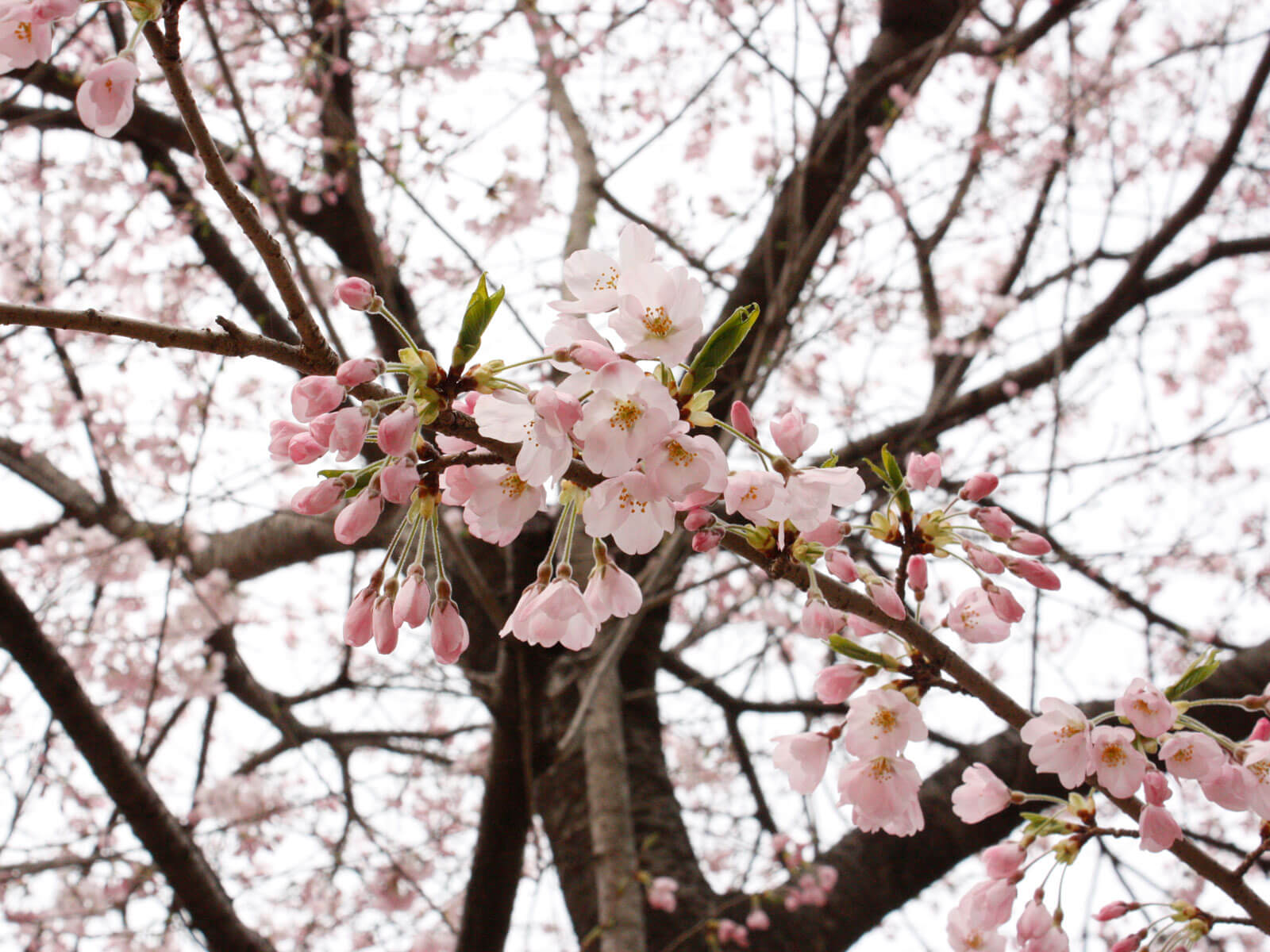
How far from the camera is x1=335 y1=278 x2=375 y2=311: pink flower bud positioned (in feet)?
3.10

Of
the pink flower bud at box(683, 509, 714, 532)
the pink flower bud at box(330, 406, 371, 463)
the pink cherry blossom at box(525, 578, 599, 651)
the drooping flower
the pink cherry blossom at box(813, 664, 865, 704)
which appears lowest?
the pink cherry blossom at box(813, 664, 865, 704)

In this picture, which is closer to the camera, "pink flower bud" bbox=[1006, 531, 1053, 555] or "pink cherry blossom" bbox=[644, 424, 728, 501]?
"pink cherry blossom" bbox=[644, 424, 728, 501]

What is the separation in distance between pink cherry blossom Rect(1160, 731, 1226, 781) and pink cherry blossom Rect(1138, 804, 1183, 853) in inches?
2.1

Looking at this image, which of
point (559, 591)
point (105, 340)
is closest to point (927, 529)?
point (559, 591)

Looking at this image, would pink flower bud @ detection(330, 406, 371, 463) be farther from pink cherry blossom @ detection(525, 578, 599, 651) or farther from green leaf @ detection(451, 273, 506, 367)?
pink cherry blossom @ detection(525, 578, 599, 651)

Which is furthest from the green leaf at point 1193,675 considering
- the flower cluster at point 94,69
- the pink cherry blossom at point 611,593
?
the flower cluster at point 94,69

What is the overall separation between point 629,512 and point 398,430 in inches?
10.3

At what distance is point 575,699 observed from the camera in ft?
11.6

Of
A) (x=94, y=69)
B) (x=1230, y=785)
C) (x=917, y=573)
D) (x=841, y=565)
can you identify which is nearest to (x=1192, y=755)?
(x=1230, y=785)

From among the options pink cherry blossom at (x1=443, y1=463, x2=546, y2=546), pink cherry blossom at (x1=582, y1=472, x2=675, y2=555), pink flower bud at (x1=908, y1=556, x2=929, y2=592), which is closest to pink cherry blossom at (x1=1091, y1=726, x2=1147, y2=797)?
pink flower bud at (x1=908, y1=556, x2=929, y2=592)

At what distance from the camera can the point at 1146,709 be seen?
104 cm

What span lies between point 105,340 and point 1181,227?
5.48 meters

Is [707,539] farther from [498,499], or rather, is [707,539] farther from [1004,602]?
[1004,602]

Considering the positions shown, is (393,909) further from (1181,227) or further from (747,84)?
(747,84)
